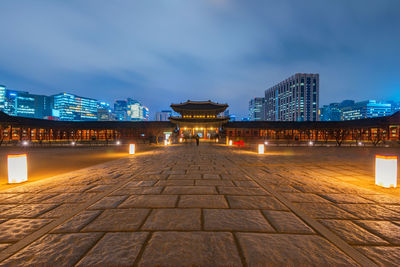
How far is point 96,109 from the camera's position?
140250 millimetres

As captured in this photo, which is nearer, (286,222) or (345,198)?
(286,222)

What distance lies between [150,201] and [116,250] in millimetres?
1439

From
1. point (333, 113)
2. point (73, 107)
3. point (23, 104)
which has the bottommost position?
point (23, 104)

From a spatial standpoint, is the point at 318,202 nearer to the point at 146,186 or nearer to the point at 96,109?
the point at 146,186

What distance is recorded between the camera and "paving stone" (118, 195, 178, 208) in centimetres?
315

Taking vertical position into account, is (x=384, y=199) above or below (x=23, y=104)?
below

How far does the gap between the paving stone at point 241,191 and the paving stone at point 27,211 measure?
333 centimetres

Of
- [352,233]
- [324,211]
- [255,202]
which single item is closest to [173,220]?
[255,202]

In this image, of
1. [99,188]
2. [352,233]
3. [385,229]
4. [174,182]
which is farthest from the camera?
[174,182]

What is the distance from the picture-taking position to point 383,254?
1886 millimetres

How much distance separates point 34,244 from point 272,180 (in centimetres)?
498

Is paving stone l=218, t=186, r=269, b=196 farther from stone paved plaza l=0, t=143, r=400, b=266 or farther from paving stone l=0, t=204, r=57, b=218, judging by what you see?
paving stone l=0, t=204, r=57, b=218

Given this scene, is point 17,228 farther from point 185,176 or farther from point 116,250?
point 185,176

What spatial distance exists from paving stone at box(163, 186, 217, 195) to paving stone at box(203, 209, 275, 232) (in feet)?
3.01
